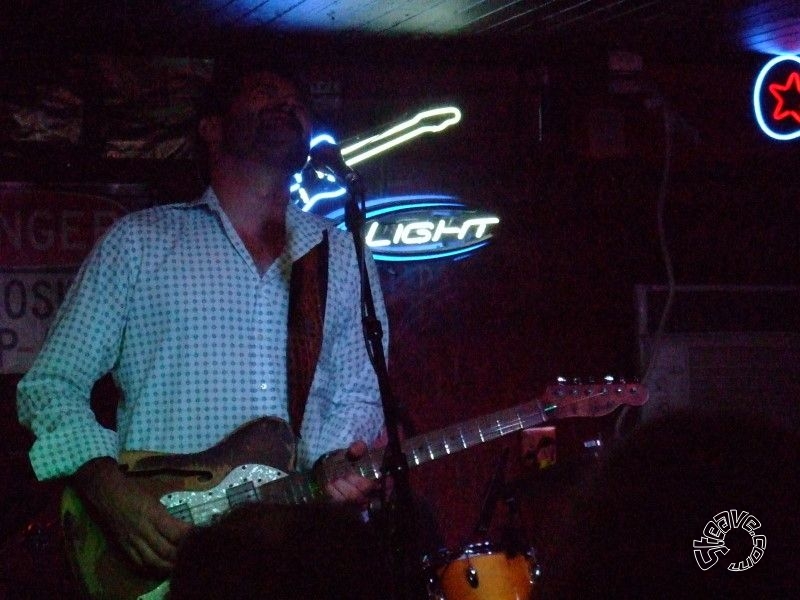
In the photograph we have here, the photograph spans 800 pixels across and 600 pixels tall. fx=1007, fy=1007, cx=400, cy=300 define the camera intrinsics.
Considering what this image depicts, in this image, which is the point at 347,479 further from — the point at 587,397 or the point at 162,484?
the point at 587,397

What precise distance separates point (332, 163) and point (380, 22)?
2.37 m

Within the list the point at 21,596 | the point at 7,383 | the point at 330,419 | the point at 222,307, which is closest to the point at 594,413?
the point at 330,419

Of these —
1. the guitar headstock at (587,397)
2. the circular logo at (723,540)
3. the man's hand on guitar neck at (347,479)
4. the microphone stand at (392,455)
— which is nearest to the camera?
the circular logo at (723,540)

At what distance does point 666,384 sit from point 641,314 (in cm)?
45

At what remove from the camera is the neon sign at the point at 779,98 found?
630cm

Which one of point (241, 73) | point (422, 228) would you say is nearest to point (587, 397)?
point (241, 73)

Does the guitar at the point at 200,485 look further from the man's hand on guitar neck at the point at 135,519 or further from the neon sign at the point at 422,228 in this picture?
the neon sign at the point at 422,228

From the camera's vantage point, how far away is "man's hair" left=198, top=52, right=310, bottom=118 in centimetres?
337

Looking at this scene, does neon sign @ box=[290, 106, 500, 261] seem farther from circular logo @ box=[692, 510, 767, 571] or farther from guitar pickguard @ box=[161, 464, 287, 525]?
circular logo @ box=[692, 510, 767, 571]

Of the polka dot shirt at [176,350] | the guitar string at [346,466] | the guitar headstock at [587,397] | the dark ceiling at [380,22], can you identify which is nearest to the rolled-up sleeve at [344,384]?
the polka dot shirt at [176,350]

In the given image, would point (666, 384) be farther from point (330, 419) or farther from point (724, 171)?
point (330, 419)

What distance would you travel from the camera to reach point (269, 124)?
10.6 ft

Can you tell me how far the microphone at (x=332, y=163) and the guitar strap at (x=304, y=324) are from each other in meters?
0.49

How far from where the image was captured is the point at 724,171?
251 inches
